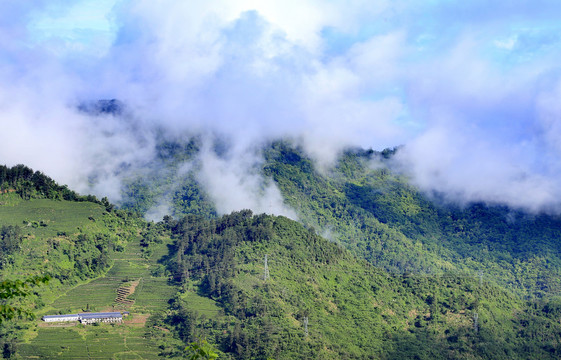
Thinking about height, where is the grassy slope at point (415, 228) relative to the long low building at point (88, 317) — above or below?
above

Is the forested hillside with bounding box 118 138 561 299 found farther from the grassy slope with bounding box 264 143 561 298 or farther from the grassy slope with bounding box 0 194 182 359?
the grassy slope with bounding box 0 194 182 359

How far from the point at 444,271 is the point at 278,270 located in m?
44.4

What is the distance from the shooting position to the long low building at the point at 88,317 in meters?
68.8

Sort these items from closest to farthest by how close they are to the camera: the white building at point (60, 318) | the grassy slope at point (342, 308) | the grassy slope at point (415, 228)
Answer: the white building at point (60, 318), the grassy slope at point (342, 308), the grassy slope at point (415, 228)

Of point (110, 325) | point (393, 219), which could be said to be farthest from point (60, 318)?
point (393, 219)

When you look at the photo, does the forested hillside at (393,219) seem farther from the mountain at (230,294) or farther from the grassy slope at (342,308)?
the grassy slope at (342,308)

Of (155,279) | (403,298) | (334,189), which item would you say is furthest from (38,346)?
(334,189)

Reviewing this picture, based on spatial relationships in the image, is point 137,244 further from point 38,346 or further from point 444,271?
point 444,271

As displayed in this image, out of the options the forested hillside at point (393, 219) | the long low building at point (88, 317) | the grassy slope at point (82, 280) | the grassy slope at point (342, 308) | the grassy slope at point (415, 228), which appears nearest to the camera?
the grassy slope at point (82, 280)

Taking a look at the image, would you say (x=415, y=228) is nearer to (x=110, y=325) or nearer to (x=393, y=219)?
(x=393, y=219)

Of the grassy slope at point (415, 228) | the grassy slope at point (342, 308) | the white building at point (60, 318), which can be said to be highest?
the grassy slope at point (415, 228)

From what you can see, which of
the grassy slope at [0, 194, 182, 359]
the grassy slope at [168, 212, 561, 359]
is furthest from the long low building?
the grassy slope at [168, 212, 561, 359]

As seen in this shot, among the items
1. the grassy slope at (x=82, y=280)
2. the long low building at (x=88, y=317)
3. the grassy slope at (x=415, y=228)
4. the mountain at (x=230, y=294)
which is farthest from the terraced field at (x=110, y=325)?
the grassy slope at (x=415, y=228)

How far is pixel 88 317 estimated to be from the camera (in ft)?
229
